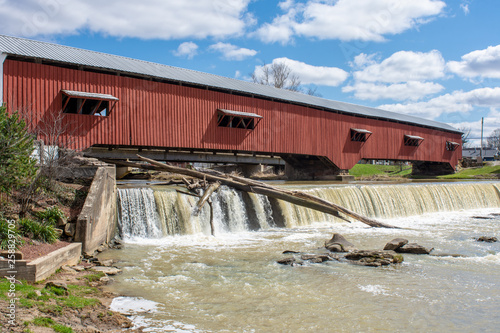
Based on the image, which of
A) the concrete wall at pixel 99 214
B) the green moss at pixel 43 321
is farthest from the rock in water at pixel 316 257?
the green moss at pixel 43 321

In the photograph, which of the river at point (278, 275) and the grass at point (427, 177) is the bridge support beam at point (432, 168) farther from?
the river at point (278, 275)

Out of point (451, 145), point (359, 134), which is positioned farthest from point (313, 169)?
point (451, 145)

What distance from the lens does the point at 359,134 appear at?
27.6 metres

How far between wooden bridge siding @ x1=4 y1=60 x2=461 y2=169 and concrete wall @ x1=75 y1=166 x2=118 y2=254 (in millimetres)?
4300

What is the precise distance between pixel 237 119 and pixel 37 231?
46.8ft

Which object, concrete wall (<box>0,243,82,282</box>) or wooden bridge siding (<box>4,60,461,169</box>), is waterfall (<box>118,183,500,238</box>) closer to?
concrete wall (<box>0,243,82,282</box>)

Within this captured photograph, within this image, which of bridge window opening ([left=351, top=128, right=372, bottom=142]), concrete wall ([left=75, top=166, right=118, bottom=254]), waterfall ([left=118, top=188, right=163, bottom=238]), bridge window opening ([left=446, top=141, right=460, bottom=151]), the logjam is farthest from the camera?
bridge window opening ([left=446, top=141, right=460, bottom=151])

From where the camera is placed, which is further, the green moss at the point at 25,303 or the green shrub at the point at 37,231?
the green shrub at the point at 37,231

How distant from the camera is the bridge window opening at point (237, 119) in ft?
64.4


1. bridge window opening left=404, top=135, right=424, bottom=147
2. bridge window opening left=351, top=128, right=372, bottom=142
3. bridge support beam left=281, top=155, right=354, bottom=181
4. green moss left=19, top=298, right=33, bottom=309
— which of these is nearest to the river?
green moss left=19, top=298, right=33, bottom=309

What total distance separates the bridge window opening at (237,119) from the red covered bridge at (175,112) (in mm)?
59

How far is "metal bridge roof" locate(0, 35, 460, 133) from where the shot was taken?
14281 millimetres

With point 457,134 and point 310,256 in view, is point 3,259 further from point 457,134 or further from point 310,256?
point 457,134

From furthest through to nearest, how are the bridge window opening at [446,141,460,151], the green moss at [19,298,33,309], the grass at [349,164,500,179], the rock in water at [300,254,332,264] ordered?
the bridge window opening at [446,141,460,151], the grass at [349,164,500,179], the rock in water at [300,254,332,264], the green moss at [19,298,33,309]
